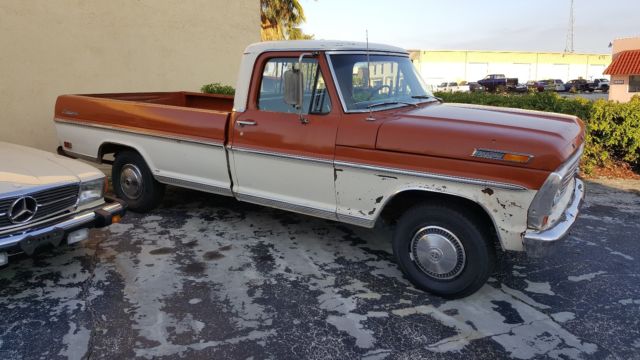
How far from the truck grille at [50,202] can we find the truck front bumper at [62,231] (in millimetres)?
87

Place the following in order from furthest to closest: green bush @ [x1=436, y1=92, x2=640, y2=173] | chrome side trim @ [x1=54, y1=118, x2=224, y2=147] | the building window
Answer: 1. the building window
2. green bush @ [x1=436, y1=92, x2=640, y2=173]
3. chrome side trim @ [x1=54, y1=118, x2=224, y2=147]

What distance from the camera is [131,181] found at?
5.84 meters

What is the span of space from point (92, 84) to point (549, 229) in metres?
7.50

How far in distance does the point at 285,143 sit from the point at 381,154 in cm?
98

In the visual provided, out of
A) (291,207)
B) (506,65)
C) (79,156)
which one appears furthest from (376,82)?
(506,65)

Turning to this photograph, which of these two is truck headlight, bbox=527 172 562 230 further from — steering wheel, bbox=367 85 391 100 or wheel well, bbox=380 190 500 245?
steering wheel, bbox=367 85 391 100

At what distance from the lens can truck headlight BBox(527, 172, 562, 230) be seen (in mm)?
3305

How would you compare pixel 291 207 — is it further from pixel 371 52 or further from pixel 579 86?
pixel 579 86

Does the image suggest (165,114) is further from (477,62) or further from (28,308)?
(477,62)

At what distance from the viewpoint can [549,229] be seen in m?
3.52

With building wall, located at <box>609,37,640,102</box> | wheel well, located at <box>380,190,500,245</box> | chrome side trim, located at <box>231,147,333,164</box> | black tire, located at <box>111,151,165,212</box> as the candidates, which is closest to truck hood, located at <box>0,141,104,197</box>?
black tire, located at <box>111,151,165,212</box>

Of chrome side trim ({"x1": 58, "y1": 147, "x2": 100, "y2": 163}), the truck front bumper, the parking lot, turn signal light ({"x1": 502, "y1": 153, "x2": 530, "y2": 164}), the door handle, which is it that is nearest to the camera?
the parking lot

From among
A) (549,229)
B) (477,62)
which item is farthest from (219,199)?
(477,62)

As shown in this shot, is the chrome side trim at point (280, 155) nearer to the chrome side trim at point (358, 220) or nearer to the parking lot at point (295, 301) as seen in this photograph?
the chrome side trim at point (358, 220)
